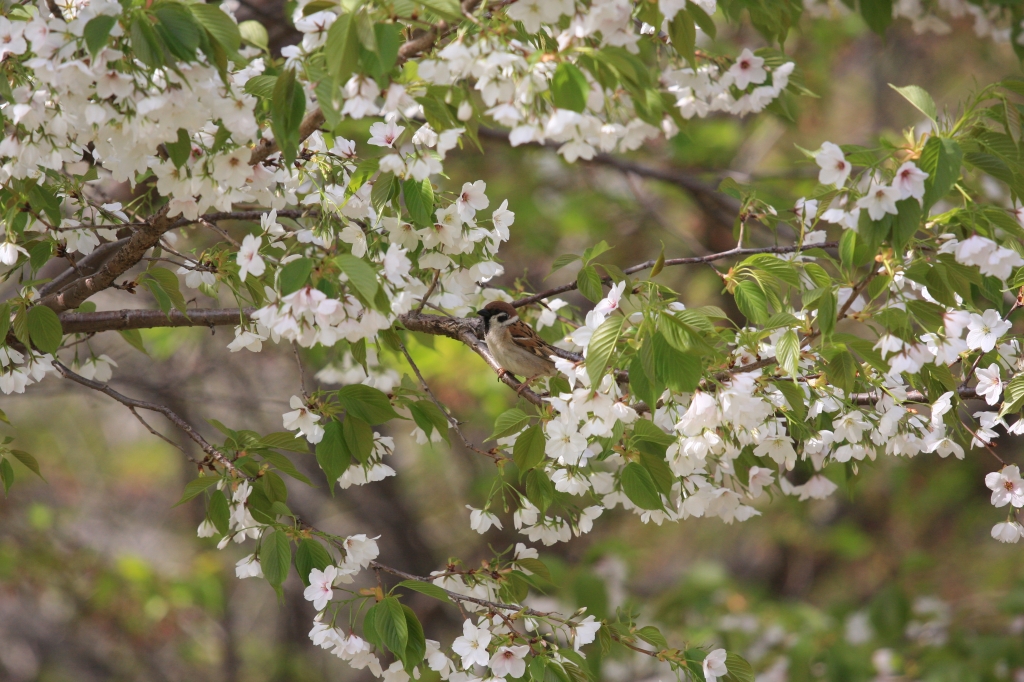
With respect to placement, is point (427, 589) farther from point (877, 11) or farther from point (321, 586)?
point (877, 11)

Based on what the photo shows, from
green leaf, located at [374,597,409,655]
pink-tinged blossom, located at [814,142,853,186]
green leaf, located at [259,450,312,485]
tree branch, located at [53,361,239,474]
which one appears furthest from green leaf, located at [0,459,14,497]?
pink-tinged blossom, located at [814,142,853,186]

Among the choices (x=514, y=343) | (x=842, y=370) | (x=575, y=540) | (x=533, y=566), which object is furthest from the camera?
(x=575, y=540)

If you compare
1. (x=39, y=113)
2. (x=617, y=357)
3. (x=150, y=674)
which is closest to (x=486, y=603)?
(x=617, y=357)

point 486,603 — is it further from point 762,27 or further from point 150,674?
point 150,674

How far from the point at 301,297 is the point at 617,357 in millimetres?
657

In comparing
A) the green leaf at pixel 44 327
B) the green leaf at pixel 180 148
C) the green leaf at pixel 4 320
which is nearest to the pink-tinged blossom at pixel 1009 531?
the green leaf at pixel 180 148

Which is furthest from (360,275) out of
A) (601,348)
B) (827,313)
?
(827,313)

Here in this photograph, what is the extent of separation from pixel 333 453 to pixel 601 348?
33.3 inches

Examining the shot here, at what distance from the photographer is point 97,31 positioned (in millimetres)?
1601

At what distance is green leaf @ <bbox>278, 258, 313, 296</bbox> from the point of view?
5.40ft

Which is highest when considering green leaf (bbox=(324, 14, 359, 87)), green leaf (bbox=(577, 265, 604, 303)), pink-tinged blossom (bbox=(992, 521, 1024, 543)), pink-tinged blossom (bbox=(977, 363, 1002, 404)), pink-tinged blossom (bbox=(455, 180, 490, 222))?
green leaf (bbox=(324, 14, 359, 87))

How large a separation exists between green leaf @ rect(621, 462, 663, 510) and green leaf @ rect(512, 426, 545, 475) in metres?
0.21

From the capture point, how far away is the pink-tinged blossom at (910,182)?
1.65m

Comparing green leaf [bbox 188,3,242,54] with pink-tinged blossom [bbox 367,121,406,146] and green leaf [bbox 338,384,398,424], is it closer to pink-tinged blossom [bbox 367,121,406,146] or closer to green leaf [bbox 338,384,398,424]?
pink-tinged blossom [bbox 367,121,406,146]
